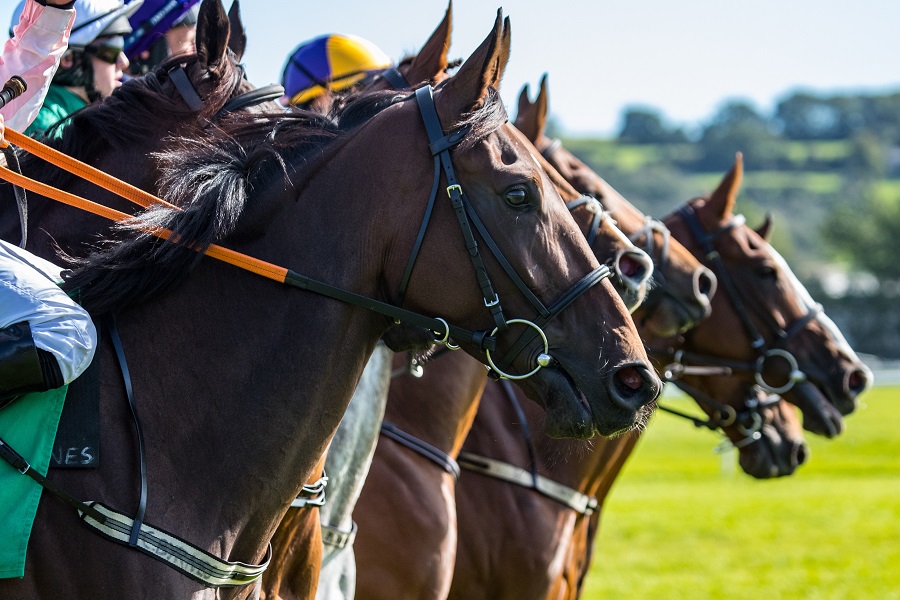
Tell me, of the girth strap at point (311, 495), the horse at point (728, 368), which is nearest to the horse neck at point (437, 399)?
the girth strap at point (311, 495)

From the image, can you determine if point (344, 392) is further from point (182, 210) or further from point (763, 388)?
point (763, 388)

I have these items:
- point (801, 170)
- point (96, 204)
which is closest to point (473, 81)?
point (96, 204)

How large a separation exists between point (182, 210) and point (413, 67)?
1680 millimetres

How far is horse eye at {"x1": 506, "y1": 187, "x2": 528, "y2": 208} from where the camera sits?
303 centimetres

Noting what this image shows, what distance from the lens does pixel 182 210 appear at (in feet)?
10.1

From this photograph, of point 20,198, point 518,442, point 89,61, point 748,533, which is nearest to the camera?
point 20,198

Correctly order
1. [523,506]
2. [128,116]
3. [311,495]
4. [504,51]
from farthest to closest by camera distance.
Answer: [523,506] < [128,116] < [311,495] < [504,51]

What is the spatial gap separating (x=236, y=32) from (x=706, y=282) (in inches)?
121

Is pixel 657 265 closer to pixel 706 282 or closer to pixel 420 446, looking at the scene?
pixel 706 282

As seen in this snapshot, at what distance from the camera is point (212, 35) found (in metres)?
4.01

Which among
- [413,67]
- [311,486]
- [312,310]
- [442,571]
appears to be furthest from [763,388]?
[312,310]

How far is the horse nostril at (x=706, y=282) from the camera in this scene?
19.0ft

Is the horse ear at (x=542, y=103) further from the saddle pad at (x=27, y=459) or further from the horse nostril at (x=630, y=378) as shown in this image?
the saddle pad at (x=27, y=459)

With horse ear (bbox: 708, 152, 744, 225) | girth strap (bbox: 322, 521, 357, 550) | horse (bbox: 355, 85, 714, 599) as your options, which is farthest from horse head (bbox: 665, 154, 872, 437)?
girth strap (bbox: 322, 521, 357, 550)
